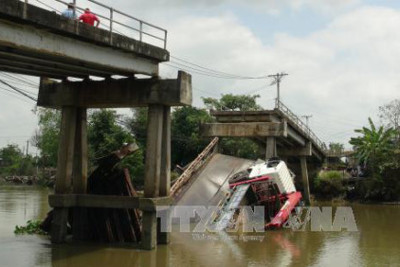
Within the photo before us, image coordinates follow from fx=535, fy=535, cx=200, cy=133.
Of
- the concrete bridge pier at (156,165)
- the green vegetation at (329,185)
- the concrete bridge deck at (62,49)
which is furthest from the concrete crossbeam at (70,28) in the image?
the green vegetation at (329,185)

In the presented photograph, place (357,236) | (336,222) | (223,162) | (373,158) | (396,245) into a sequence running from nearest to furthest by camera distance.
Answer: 1. (396,245)
2. (357,236)
3. (336,222)
4. (223,162)
5. (373,158)

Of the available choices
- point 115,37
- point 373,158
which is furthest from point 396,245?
point 373,158

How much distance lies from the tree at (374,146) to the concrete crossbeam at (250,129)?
1486 centimetres

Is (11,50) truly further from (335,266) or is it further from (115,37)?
(335,266)

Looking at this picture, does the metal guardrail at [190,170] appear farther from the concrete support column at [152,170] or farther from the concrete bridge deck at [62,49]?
the concrete bridge deck at [62,49]

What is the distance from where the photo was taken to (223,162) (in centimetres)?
3142

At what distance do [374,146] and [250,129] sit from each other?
1829 centimetres

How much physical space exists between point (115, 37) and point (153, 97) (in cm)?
266

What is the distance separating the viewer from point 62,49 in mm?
14906

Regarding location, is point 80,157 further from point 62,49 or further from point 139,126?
point 139,126

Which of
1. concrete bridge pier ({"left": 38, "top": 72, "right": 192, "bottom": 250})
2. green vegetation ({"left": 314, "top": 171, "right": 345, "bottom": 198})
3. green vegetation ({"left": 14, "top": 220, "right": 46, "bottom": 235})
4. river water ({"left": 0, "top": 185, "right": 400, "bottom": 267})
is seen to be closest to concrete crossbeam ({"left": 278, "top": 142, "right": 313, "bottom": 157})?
green vegetation ({"left": 314, "top": 171, "right": 345, "bottom": 198})

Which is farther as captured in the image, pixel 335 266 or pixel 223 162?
pixel 223 162

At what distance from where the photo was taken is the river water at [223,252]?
53.3ft

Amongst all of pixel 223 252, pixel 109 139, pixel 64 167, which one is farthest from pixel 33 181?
pixel 223 252
